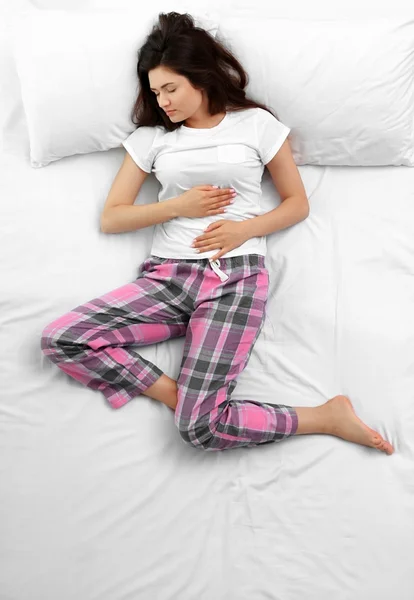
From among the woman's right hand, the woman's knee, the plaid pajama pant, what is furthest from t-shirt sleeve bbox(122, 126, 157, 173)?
the woman's knee

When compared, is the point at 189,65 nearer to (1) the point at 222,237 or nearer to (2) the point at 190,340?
(1) the point at 222,237

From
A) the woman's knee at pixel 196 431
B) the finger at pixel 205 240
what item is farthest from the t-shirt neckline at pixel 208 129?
the woman's knee at pixel 196 431

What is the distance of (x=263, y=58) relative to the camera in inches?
62.2

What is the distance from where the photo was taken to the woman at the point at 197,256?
1469 millimetres

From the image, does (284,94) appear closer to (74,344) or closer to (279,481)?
(74,344)

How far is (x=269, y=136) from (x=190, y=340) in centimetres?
49

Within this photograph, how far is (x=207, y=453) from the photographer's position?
1.49m

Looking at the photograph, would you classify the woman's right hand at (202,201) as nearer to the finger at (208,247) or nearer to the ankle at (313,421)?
the finger at (208,247)

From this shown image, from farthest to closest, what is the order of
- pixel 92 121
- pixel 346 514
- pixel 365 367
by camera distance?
pixel 92 121 → pixel 365 367 → pixel 346 514

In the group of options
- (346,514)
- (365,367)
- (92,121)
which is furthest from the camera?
(92,121)

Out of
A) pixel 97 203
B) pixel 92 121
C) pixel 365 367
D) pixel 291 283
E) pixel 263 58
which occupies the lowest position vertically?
pixel 365 367

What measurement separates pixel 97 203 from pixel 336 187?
0.57 m

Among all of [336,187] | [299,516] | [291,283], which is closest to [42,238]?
[291,283]

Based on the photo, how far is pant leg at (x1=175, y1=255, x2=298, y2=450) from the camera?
56.9 inches
